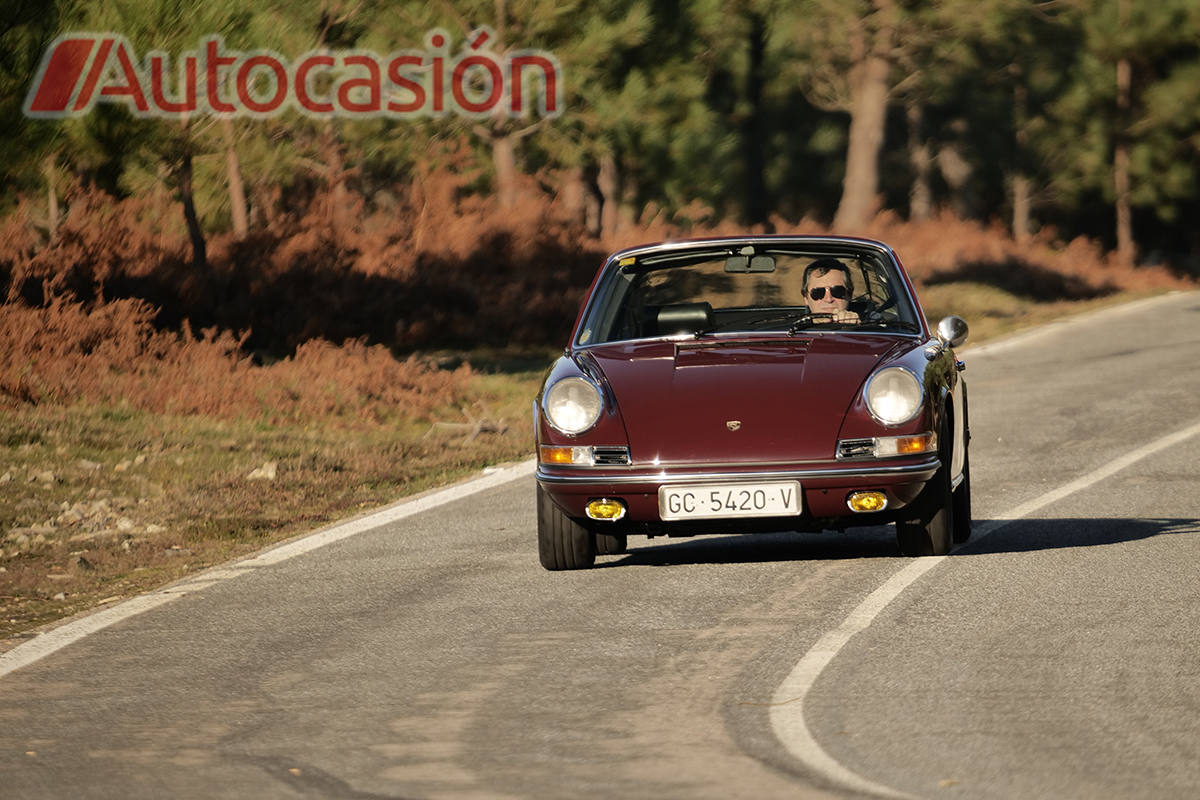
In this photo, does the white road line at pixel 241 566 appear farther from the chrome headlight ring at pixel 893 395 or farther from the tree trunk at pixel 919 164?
the tree trunk at pixel 919 164

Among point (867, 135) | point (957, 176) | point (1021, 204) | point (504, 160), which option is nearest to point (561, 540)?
point (504, 160)

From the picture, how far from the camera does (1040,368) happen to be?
762 inches

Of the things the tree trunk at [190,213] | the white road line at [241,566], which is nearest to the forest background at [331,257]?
the tree trunk at [190,213]

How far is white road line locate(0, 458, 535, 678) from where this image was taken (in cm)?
735

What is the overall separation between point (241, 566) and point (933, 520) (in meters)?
3.28

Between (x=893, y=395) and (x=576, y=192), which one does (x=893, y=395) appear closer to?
(x=893, y=395)

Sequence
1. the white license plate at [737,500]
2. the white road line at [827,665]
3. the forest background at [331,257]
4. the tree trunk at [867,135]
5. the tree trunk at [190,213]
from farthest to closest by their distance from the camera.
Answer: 1. the tree trunk at [867,135]
2. the tree trunk at [190,213]
3. the forest background at [331,257]
4. the white license plate at [737,500]
5. the white road line at [827,665]

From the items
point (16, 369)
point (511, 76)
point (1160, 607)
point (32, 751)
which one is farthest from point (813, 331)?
point (511, 76)

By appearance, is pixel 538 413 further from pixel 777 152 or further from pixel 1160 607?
pixel 777 152

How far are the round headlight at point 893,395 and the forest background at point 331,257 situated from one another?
3520 millimetres

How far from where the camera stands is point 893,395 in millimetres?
7949

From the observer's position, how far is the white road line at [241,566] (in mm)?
7348
